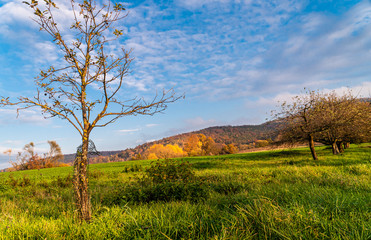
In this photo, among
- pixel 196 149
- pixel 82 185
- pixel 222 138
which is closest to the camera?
pixel 82 185

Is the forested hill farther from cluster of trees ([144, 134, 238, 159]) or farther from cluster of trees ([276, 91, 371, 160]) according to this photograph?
cluster of trees ([276, 91, 371, 160])

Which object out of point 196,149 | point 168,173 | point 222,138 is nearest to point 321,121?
point 168,173

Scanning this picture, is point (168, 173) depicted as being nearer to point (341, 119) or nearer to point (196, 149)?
point (341, 119)

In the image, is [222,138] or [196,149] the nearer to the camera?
[196,149]

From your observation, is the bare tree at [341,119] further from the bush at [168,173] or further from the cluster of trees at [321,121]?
the bush at [168,173]

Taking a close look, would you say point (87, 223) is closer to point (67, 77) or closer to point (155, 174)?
point (67, 77)

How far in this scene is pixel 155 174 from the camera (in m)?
8.23

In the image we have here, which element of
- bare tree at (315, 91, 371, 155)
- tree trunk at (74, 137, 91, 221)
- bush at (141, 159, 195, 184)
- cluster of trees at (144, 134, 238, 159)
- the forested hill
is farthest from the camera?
the forested hill

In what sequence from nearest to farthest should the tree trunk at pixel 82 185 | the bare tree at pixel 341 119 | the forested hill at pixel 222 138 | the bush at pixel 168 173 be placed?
the tree trunk at pixel 82 185
the bush at pixel 168 173
the bare tree at pixel 341 119
the forested hill at pixel 222 138

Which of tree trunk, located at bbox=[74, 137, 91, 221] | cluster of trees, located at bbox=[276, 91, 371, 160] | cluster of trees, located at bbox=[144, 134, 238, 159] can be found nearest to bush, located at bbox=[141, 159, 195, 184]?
tree trunk, located at bbox=[74, 137, 91, 221]

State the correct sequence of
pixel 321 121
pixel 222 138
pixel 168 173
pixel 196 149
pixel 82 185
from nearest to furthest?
pixel 82 185 < pixel 168 173 < pixel 321 121 < pixel 196 149 < pixel 222 138

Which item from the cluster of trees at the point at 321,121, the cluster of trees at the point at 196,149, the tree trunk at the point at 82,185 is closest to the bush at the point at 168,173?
the tree trunk at the point at 82,185

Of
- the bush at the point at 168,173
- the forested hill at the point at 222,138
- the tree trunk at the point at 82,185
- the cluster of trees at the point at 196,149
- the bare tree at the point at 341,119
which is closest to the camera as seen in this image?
the tree trunk at the point at 82,185

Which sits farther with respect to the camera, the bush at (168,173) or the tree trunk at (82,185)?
the bush at (168,173)
